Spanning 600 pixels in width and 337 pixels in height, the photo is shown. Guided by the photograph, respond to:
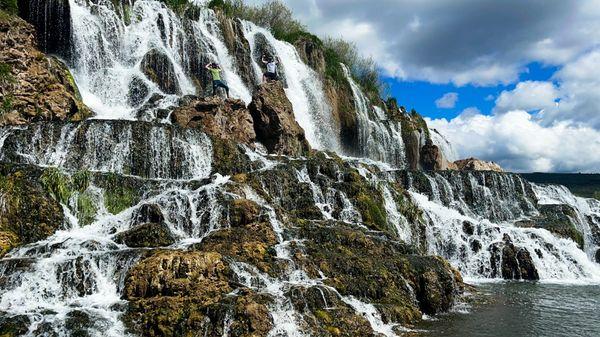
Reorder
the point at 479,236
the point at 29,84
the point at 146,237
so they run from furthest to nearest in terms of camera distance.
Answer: the point at 29,84, the point at 479,236, the point at 146,237

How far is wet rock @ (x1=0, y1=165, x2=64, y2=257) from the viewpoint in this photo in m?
16.7

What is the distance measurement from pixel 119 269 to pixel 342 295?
6679mm

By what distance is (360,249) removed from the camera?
17.9 meters

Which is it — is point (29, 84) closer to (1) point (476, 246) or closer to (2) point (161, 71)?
(2) point (161, 71)

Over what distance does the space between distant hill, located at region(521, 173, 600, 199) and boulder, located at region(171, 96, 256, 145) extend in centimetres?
8297

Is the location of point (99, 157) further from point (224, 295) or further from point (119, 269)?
point (224, 295)

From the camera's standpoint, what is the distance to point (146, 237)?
16234 millimetres

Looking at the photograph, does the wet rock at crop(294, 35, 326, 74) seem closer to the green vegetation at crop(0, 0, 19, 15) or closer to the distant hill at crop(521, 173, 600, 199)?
the green vegetation at crop(0, 0, 19, 15)

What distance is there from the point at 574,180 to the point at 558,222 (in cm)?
9602

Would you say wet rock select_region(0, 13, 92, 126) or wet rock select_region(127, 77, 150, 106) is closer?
wet rock select_region(0, 13, 92, 126)

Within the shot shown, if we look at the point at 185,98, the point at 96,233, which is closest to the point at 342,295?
the point at 96,233

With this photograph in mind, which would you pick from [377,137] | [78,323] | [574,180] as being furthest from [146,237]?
[574,180]

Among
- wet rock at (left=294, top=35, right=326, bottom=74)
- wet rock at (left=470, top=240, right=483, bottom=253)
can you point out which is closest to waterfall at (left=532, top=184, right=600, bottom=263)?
wet rock at (left=470, top=240, right=483, bottom=253)

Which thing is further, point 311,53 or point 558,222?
point 311,53
